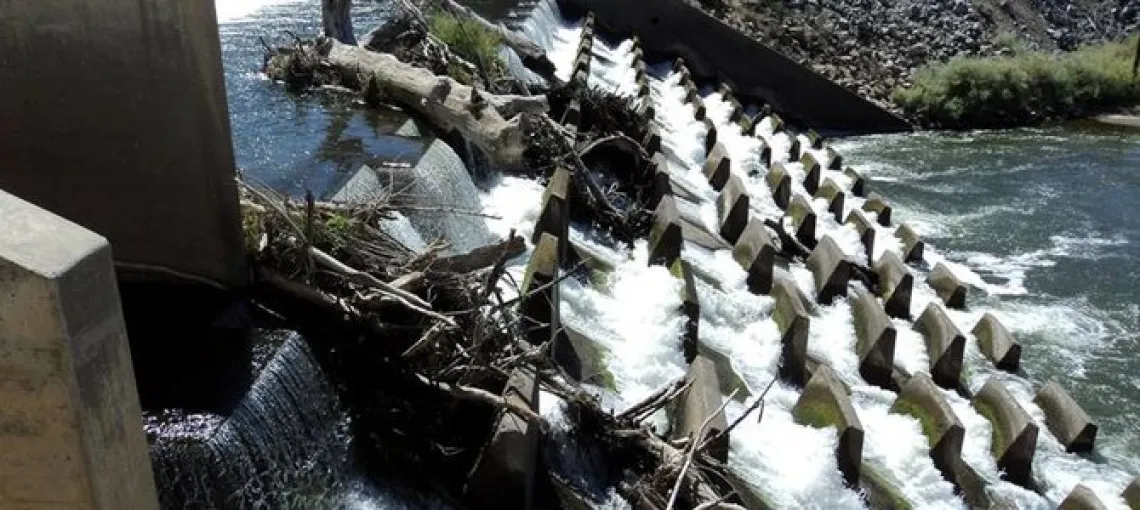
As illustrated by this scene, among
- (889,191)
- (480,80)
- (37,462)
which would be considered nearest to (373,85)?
(480,80)

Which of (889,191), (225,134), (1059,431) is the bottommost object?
(889,191)

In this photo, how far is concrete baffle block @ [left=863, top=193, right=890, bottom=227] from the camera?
1423cm

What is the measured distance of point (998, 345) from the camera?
10188 mm

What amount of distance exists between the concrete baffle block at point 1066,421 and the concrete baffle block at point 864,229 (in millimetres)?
3607

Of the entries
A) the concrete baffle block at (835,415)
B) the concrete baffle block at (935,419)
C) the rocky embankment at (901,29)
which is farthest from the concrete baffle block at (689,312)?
the rocky embankment at (901,29)

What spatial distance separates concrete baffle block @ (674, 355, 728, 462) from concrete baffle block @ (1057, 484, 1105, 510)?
253 cm

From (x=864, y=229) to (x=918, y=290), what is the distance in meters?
1.33

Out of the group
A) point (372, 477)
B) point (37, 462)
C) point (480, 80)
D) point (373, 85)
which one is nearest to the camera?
point (37, 462)

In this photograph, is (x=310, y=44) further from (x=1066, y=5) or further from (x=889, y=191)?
(x=1066, y=5)

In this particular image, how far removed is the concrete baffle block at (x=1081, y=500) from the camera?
7391 mm

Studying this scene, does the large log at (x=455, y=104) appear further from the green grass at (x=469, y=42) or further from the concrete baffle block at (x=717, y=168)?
the concrete baffle block at (x=717, y=168)

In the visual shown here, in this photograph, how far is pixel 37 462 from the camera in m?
3.39

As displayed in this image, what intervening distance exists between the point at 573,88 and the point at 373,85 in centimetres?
248

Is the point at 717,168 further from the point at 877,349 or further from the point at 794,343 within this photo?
the point at 794,343
